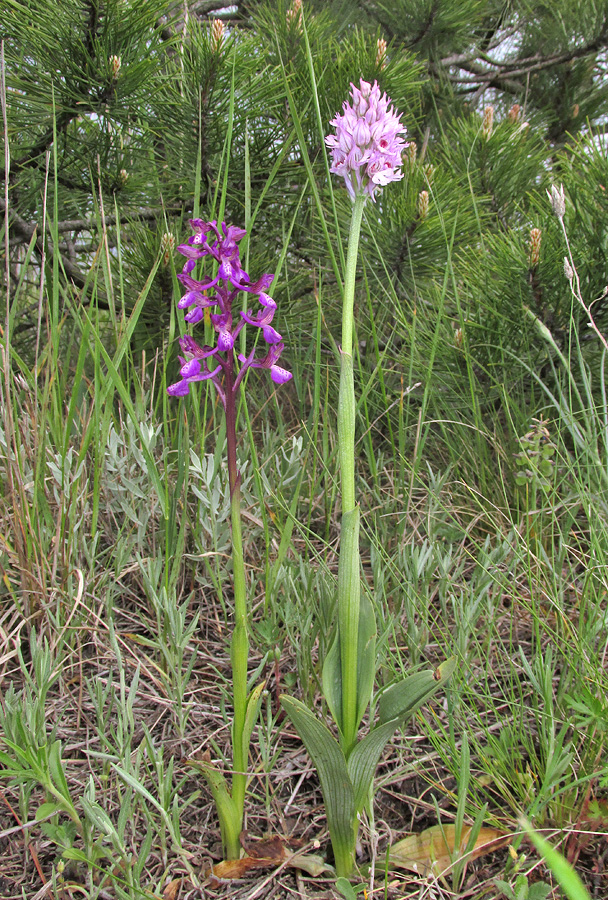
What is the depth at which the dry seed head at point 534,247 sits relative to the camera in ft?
5.74

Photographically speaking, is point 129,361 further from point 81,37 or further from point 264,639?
point 81,37

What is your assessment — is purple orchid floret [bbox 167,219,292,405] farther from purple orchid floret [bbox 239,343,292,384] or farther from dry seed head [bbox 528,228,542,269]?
dry seed head [bbox 528,228,542,269]

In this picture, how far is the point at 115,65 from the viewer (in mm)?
1751

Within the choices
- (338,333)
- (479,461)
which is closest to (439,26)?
(338,333)

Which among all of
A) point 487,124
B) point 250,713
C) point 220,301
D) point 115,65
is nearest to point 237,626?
point 250,713

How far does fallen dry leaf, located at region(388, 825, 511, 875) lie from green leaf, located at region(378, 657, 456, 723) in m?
0.21

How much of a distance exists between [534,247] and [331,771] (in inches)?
59.1

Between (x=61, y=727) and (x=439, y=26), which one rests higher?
(x=439, y=26)

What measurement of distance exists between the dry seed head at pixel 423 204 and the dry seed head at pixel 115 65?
96 centimetres

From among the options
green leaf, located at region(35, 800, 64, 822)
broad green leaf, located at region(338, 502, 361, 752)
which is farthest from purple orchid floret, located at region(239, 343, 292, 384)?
green leaf, located at region(35, 800, 64, 822)

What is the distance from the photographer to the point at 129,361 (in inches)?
64.6

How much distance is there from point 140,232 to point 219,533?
1.10 m

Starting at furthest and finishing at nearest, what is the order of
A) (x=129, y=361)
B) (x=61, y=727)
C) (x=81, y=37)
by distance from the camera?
(x=81, y=37), (x=129, y=361), (x=61, y=727)

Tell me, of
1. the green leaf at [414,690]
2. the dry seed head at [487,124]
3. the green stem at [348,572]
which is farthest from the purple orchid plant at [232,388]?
the dry seed head at [487,124]
